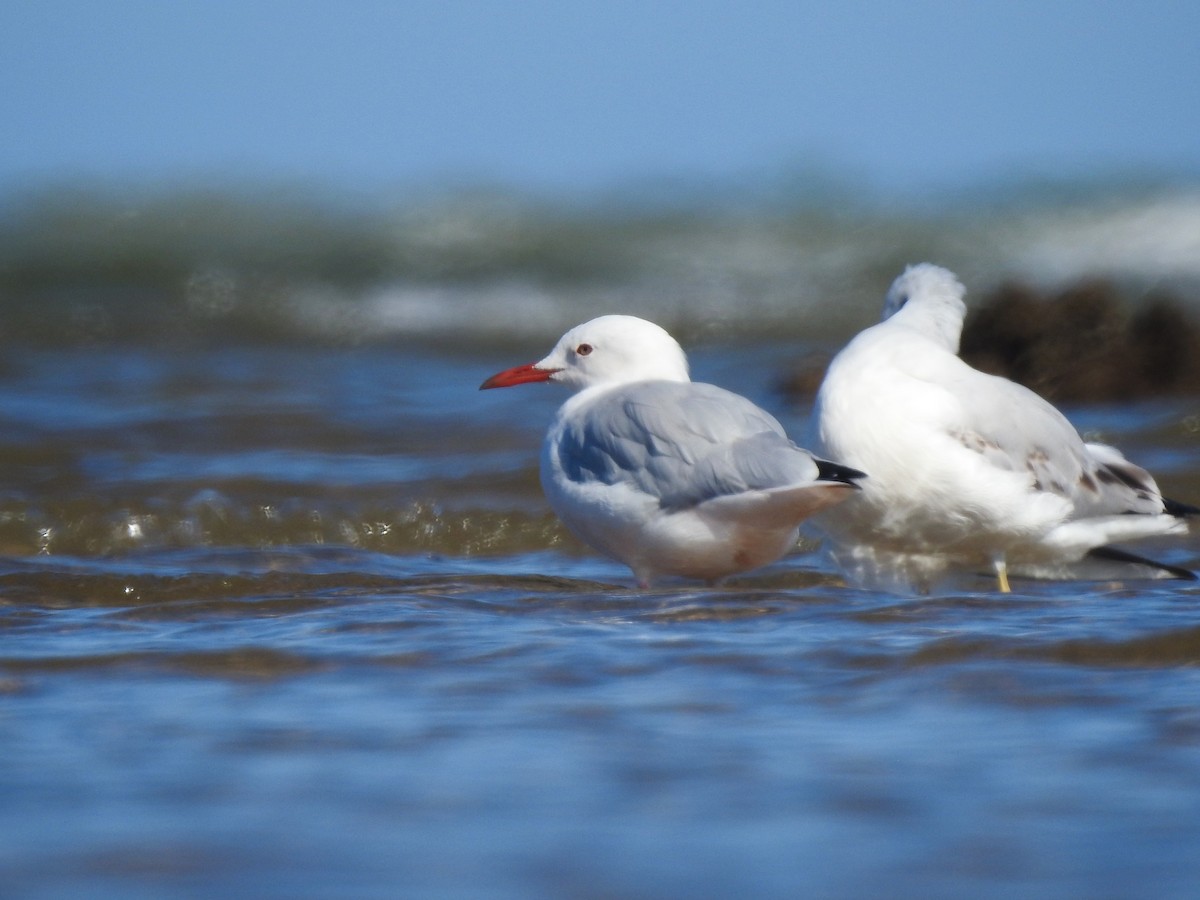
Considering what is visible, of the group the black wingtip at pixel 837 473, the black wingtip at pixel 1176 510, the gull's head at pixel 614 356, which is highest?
the gull's head at pixel 614 356

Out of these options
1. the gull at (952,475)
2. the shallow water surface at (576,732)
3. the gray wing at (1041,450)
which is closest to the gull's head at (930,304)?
the gull at (952,475)

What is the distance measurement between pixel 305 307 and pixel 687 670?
14613 millimetres

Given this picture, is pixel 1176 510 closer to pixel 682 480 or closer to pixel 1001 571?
pixel 1001 571

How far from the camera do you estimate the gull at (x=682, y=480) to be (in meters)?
4.49

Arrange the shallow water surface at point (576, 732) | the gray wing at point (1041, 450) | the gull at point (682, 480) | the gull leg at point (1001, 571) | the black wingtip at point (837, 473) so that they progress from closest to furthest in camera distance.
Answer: the shallow water surface at point (576, 732), the black wingtip at point (837, 473), the gull at point (682, 480), the gray wing at point (1041, 450), the gull leg at point (1001, 571)

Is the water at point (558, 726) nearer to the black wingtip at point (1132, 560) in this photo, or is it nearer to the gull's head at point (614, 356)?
the black wingtip at point (1132, 560)

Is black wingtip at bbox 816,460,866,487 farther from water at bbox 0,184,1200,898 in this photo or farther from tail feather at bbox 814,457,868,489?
water at bbox 0,184,1200,898

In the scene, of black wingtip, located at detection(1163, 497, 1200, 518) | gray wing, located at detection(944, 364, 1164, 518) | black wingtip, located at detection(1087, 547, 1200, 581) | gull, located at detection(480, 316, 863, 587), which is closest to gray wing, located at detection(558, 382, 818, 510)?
gull, located at detection(480, 316, 863, 587)

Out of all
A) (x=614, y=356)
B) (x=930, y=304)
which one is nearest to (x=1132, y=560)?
(x=930, y=304)

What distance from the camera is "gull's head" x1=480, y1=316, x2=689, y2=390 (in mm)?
5168

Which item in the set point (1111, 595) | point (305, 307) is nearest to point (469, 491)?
point (1111, 595)

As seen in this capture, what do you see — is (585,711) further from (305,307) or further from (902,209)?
(902,209)

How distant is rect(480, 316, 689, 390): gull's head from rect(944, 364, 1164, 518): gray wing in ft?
2.65

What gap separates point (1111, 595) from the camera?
468 centimetres
